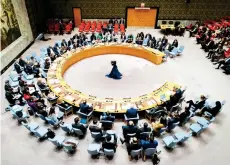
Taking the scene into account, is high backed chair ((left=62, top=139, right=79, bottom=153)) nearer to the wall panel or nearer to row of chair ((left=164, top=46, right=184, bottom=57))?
row of chair ((left=164, top=46, right=184, bottom=57))

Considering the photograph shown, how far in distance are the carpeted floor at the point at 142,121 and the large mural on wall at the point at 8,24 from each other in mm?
1774

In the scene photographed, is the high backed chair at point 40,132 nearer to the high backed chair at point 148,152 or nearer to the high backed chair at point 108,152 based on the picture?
the high backed chair at point 108,152

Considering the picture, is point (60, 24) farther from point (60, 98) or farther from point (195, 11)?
point (195, 11)

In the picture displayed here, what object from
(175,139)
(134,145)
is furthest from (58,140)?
(175,139)

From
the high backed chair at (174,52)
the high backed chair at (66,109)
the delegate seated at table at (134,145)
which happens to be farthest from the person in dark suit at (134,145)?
the high backed chair at (174,52)

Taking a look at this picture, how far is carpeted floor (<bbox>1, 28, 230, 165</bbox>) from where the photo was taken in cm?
770

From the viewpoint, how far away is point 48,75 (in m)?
11.5

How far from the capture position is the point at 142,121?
30.4ft

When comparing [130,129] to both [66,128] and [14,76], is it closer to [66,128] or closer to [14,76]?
[66,128]

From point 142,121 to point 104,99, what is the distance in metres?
2.01

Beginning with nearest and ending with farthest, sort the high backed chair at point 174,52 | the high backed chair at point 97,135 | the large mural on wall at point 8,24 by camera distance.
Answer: the high backed chair at point 97,135 < the large mural on wall at point 8,24 < the high backed chair at point 174,52

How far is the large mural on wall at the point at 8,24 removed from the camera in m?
13.2

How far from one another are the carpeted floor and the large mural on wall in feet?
5.82

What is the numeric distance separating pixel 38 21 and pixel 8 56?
18.5ft
